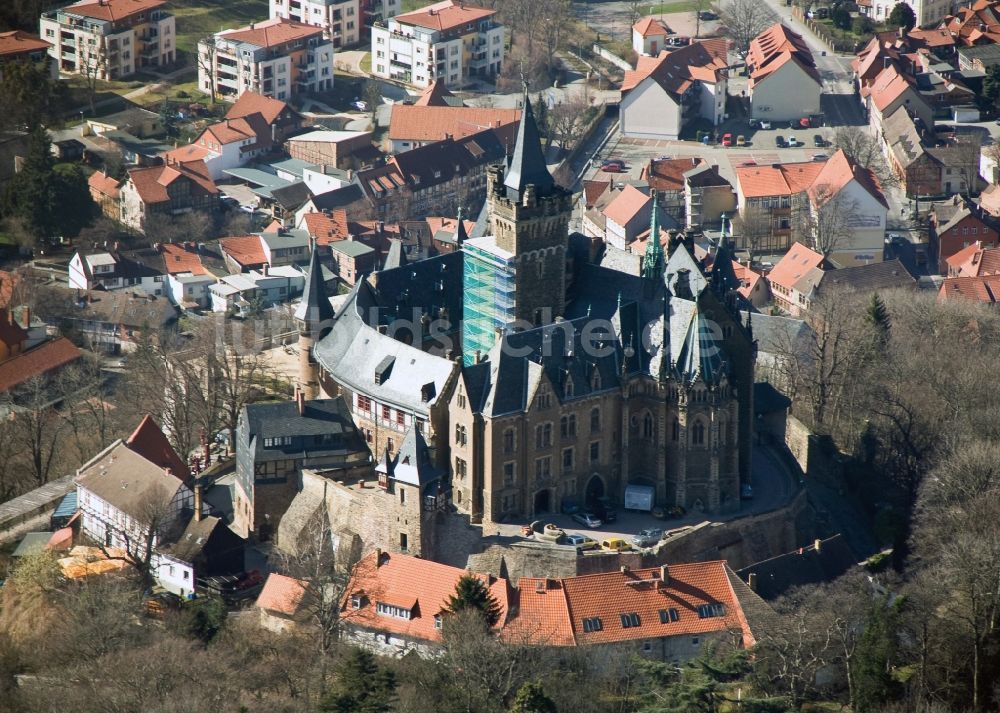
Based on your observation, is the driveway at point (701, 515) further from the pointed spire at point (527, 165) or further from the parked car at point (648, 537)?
the pointed spire at point (527, 165)

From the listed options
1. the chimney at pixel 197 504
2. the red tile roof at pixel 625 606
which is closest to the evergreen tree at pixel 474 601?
the red tile roof at pixel 625 606

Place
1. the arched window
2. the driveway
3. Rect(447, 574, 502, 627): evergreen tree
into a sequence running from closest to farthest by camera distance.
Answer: Rect(447, 574, 502, 627): evergreen tree < the driveway < the arched window

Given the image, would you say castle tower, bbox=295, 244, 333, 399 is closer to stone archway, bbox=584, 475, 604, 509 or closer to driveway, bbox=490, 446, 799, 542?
stone archway, bbox=584, 475, 604, 509

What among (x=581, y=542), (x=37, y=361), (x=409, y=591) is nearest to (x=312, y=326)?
(x=581, y=542)

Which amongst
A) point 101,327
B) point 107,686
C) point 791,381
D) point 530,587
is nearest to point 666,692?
point 530,587

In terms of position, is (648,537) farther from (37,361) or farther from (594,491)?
(37,361)

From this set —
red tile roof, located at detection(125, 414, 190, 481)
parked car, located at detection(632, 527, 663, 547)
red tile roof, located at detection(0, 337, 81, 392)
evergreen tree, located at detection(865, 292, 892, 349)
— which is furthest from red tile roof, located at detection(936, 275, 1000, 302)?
red tile roof, located at detection(0, 337, 81, 392)

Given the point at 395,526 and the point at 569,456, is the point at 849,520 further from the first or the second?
the point at 395,526
